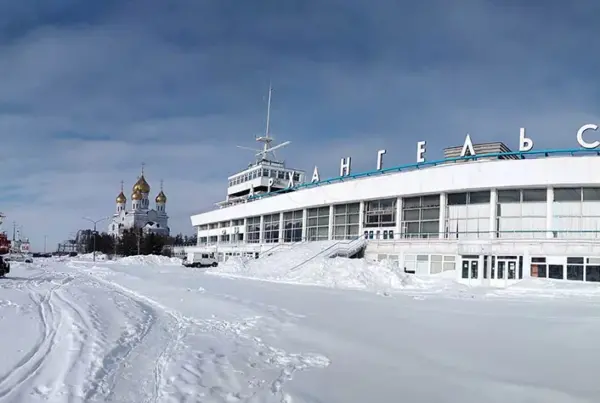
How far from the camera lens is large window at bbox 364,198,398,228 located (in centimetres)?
4369

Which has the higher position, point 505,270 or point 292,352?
point 505,270

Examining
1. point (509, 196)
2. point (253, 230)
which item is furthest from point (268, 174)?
point (509, 196)

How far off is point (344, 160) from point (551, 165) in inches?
800

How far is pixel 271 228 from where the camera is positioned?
198 ft

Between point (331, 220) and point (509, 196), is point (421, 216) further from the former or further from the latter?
point (331, 220)

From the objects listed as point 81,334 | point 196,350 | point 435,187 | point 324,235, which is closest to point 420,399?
point 196,350

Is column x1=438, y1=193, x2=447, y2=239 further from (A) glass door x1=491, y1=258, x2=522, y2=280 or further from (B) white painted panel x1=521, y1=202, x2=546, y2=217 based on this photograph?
(A) glass door x1=491, y1=258, x2=522, y2=280

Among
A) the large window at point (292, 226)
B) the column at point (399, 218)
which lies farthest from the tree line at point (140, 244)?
the column at point (399, 218)

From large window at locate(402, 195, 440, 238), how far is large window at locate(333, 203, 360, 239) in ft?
18.2

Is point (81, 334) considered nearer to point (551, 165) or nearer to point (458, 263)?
point (458, 263)

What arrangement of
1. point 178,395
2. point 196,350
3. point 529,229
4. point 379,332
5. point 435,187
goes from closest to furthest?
1. point 178,395
2. point 196,350
3. point 379,332
4. point 529,229
5. point 435,187

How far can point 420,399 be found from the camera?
7117 millimetres

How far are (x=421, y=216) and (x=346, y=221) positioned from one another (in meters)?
8.72

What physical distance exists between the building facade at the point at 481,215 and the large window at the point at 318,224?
500mm
